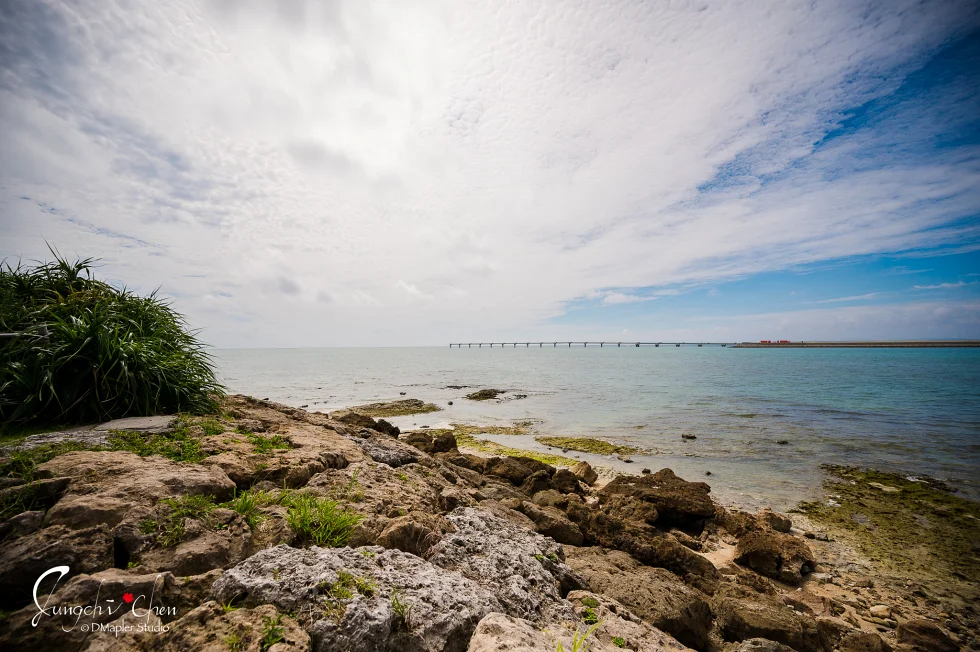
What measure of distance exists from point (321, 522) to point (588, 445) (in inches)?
631

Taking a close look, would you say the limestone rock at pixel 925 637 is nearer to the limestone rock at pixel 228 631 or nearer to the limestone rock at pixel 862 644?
the limestone rock at pixel 862 644

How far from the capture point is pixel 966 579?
754 centimetres

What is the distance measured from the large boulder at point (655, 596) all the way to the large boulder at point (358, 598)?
7.47 ft

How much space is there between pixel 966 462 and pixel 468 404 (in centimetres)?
2605

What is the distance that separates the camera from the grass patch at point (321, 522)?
11.5ft

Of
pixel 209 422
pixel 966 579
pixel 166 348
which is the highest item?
pixel 166 348

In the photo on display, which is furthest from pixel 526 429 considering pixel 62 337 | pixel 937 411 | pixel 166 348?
pixel 937 411

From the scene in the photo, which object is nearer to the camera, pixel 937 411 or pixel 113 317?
pixel 113 317

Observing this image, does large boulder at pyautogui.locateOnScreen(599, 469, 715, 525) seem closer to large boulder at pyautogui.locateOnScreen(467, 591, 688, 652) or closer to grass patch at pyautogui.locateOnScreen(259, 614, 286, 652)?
large boulder at pyautogui.locateOnScreen(467, 591, 688, 652)

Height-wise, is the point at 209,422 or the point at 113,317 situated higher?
the point at 113,317

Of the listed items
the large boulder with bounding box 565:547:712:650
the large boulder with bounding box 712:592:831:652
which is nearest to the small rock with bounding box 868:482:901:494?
the large boulder with bounding box 712:592:831:652

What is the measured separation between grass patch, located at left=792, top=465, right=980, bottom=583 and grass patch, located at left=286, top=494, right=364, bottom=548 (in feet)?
36.2

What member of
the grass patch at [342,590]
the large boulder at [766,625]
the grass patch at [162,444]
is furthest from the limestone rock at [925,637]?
the grass patch at [162,444]

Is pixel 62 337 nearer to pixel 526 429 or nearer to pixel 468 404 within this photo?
pixel 526 429
